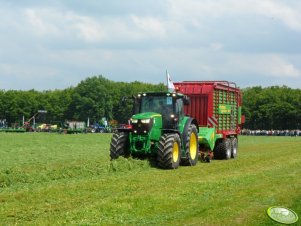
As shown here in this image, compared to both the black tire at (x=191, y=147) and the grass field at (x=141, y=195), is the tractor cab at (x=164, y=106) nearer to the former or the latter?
the black tire at (x=191, y=147)

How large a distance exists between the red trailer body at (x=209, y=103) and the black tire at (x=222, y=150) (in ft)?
1.17

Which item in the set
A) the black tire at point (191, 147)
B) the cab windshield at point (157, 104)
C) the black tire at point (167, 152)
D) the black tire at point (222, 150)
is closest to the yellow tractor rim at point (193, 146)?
the black tire at point (191, 147)

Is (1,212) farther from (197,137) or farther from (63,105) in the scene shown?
(63,105)

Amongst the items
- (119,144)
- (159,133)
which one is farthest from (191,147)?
(119,144)

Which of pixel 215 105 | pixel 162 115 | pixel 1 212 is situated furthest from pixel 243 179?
pixel 215 105

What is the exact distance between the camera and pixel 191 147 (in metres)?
19.5

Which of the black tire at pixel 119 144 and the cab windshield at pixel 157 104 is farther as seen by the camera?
the cab windshield at pixel 157 104

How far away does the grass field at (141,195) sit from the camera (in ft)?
28.8

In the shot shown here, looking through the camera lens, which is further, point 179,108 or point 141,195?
point 179,108

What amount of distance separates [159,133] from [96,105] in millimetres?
97960

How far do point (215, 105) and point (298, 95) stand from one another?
9909 centimetres

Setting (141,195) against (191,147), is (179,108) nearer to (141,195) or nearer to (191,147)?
(191,147)

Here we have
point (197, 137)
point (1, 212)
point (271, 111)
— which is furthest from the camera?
point (271, 111)

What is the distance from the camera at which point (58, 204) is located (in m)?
9.95
